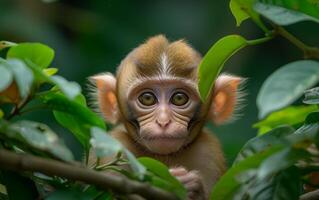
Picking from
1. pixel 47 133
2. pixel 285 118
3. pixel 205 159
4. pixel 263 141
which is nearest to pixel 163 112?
pixel 205 159

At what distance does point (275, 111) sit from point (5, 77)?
0.79 m

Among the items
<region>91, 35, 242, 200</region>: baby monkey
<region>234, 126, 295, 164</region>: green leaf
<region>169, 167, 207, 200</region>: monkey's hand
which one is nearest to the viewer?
<region>234, 126, 295, 164</region>: green leaf

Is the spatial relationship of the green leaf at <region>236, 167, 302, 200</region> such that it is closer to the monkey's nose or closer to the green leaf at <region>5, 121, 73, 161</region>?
the green leaf at <region>5, 121, 73, 161</region>

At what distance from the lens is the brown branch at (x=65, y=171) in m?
2.46

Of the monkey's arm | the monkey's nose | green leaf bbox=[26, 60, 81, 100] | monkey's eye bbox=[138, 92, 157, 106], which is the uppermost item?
green leaf bbox=[26, 60, 81, 100]

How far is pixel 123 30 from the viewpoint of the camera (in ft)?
32.4

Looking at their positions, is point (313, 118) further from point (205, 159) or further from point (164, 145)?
point (205, 159)

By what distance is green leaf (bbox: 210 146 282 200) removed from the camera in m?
2.60

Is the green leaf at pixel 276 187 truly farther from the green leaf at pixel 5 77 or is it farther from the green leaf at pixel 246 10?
the green leaf at pixel 5 77

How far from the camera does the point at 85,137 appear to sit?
9.57 feet

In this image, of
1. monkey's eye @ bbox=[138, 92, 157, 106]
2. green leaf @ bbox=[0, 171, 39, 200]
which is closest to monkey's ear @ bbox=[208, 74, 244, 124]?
monkey's eye @ bbox=[138, 92, 157, 106]

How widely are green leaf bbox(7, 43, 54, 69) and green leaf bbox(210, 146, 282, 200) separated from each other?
0.66 m

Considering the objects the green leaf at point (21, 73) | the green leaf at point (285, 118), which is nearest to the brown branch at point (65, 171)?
the green leaf at point (21, 73)

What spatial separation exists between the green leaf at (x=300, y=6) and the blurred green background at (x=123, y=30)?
601cm
